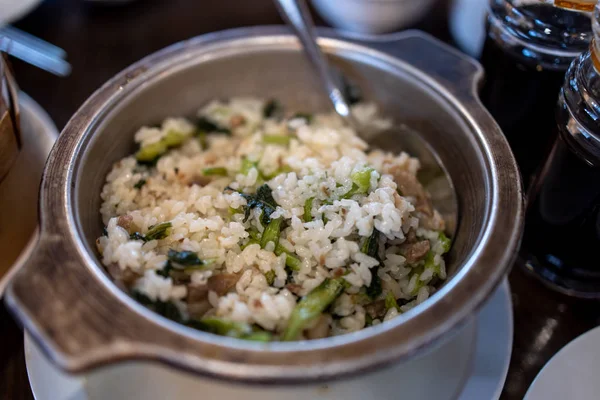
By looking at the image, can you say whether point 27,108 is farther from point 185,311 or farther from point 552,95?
point 552,95

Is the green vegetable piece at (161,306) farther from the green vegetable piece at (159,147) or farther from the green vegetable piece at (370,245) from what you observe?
the green vegetable piece at (159,147)

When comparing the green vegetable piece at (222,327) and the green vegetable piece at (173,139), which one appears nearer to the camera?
the green vegetable piece at (222,327)

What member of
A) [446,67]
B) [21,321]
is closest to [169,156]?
[21,321]

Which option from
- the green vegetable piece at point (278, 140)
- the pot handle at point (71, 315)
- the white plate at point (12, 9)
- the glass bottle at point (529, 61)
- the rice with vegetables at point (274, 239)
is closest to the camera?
the pot handle at point (71, 315)

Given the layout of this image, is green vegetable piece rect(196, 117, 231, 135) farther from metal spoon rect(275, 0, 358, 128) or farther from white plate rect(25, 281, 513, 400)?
white plate rect(25, 281, 513, 400)

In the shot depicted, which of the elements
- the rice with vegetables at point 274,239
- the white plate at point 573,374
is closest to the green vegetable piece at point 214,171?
the rice with vegetables at point 274,239

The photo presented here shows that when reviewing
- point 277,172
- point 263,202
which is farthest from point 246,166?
point 263,202

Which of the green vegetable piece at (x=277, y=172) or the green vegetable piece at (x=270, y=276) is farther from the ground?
the green vegetable piece at (x=277, y=172)
